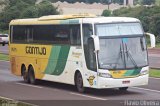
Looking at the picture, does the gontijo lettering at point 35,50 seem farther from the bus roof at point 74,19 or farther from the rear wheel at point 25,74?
the bus roof at point 74,19

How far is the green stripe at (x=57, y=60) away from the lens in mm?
22609

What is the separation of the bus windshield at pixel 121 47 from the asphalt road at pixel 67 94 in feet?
3.72

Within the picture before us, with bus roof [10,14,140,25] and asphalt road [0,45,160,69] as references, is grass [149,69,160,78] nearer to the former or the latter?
asphalt road [0,45,160,69]

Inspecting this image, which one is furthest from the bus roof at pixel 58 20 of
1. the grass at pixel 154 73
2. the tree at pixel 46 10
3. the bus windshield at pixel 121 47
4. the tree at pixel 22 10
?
the tree at pixel 46 10

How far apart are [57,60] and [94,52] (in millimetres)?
3427

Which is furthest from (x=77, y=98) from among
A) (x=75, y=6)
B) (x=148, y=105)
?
(x=75, y=6)

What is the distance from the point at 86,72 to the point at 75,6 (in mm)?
95645

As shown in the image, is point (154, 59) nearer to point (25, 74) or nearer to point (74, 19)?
point (25, 74)

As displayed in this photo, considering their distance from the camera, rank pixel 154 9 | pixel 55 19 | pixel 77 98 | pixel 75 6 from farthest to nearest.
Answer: pixel 75 6 < pixel 154 9 < pixel 55 19 < pixel 77 98

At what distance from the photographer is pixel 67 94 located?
2086 centimetres

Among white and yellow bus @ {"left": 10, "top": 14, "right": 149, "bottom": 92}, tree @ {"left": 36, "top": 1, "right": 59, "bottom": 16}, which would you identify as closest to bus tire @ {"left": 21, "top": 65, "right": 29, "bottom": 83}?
white and yellow bus @ {"left": 10, "top": 14, "right": 149, "bottom": 92}

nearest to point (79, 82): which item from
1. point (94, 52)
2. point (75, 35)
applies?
point (94, 52)

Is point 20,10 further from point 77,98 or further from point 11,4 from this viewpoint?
point 77,98

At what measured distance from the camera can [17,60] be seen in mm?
27578
